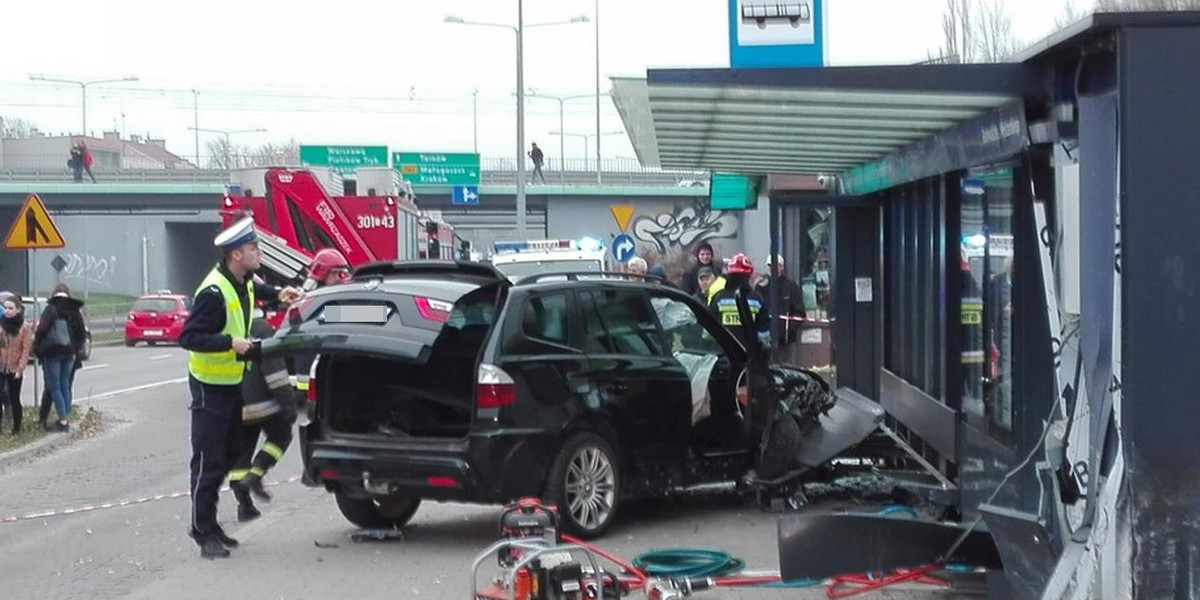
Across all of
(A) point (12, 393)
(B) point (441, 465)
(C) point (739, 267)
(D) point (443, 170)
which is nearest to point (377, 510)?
(B) point (441, 465)

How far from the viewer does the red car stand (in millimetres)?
43156

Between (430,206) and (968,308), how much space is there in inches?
1772

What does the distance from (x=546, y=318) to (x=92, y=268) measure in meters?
65.0

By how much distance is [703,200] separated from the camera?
165 ft

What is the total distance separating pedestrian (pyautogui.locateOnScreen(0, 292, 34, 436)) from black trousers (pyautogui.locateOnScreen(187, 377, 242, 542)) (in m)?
8.29

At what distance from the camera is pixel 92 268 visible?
70.5 m

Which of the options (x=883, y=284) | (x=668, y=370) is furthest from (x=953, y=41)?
(x=668, y=370)

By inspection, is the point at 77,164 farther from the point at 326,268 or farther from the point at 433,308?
the point at 433,308

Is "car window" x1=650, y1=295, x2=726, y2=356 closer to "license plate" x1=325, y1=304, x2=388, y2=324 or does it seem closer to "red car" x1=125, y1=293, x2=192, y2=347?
"license plate" x1=325, y1=304, x2=388, y2=324

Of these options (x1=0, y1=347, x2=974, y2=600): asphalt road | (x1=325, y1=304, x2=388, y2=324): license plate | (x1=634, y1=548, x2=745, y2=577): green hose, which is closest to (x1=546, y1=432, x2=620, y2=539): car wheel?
(x1=0, y1=347, x2=974, y2=600): asphalt road

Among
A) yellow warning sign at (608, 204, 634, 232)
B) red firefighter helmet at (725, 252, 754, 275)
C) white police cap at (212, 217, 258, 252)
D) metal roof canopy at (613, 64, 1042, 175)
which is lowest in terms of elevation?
red firefighter helmet at (725, 252, 754, 275)

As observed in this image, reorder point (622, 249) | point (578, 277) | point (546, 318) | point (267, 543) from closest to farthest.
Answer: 1. point (546, 318)
2. point (267, 543)
3. point (578, 277)
4. point (622, 249)

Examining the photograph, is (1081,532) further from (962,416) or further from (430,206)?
(430,206)

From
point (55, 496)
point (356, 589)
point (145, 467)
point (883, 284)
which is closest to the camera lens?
point (356, 589)
